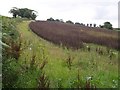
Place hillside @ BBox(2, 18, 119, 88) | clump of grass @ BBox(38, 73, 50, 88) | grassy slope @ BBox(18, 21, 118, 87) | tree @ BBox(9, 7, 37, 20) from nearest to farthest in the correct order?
1. clump of grass @ BBox(38, 73, 50, 88)
2. hillside @ BBox(2, 18, 119, 88)
3. grassy slope @ BBox(18, 21, 118, 87)
4. tree @ BBox(9, 7, 37, 20)

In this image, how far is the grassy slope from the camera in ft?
37.7

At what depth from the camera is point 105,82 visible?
11.7 m

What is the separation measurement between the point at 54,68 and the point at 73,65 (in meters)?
1.09

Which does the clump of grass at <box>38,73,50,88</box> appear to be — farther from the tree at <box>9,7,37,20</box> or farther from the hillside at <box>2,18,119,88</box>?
the tree at <box>9,7,37,20</box>

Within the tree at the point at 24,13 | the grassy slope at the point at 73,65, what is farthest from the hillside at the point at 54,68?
the tree at the point at 24,13

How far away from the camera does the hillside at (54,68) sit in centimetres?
1070

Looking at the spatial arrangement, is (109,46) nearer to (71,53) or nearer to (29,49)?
(71,53)

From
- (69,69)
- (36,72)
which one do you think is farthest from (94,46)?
(36,72)

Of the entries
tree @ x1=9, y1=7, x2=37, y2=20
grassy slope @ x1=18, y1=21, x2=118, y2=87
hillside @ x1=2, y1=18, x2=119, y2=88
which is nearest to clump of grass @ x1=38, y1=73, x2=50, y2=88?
hillside @ x1=2, y1=18, x2=119, y2=88

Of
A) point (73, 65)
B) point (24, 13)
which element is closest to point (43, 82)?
point (73, 65)

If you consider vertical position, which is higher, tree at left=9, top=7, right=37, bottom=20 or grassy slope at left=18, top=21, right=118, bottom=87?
tree at left=9, top=7, right=37, bottom=20

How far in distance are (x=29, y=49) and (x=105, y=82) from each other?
4.16m

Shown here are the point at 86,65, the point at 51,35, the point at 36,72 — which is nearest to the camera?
the point at 36,72

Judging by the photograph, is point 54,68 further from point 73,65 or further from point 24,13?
point 24,13
